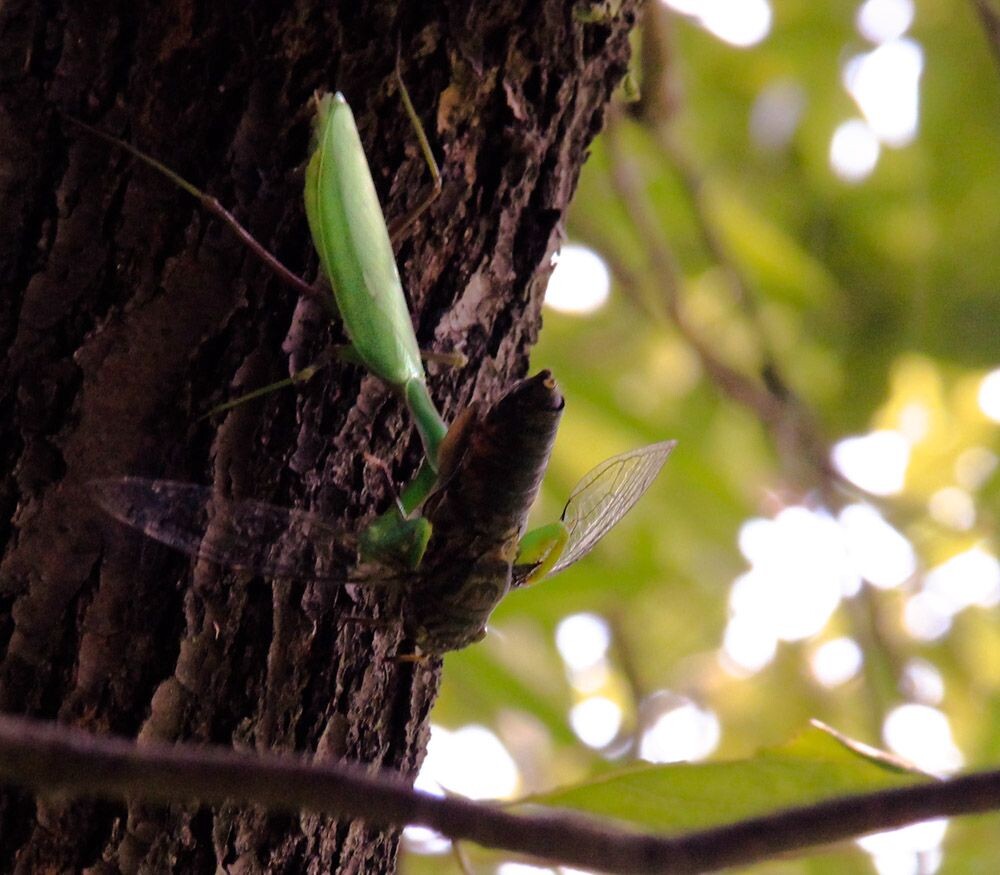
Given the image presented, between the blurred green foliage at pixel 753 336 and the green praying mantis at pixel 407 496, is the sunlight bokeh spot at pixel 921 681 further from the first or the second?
the green praying mantis at pixel 407 496

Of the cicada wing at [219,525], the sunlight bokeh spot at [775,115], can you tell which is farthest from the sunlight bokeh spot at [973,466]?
the cicada wing at [219,525]

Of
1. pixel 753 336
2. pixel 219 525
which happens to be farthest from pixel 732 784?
pixel 753 336

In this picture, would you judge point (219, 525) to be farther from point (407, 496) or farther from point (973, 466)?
point (973, 466)

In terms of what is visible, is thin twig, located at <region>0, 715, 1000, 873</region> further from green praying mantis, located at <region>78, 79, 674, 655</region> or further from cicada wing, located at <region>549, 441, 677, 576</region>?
cicada wing, located at <region>549, 441, 677, 576</region>

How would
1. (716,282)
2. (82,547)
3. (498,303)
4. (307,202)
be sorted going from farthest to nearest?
(716,282) < (498,303) < (307,202) < (82,547)

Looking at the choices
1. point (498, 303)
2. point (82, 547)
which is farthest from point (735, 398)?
point (82, 547)

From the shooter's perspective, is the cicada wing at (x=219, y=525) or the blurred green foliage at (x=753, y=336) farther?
the blurred green foliage at (x=753, y=336)

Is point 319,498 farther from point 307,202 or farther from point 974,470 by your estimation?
point 974,470
